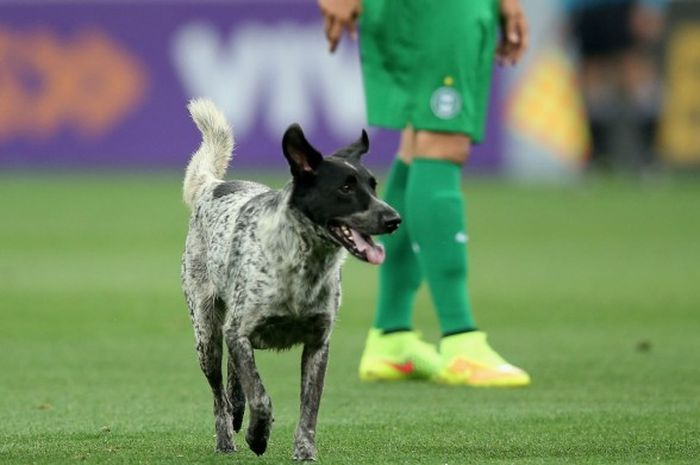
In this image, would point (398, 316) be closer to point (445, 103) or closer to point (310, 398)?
point (445, 103)

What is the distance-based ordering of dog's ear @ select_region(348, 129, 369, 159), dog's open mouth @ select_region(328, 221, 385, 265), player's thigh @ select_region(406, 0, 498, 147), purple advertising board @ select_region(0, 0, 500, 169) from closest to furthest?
1. dog's open mouth @ select_region(328, 221, 385, 265)
2. dog's ear @ select_region(348, 129, 369, 159)
3. player's thigh @ select_region(406, 0, 498, 147)
4. purple advertising board @ select_region(0, 0, 500, 169)

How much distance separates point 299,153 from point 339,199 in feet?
0.60

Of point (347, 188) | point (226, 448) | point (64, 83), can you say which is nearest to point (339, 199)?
point (347, 188)

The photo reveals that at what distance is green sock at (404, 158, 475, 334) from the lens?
275 inches

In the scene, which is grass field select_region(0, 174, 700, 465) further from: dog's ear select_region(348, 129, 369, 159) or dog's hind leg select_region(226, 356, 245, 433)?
dog's ear select_region(348, 129, 369, 159)

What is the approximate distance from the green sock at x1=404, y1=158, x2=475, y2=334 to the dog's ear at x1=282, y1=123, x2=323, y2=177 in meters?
2.06

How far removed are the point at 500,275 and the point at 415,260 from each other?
165 inches

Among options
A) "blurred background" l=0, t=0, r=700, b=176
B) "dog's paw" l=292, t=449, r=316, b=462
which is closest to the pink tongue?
"dog's paw" l=292, t=449, r=316, b=462

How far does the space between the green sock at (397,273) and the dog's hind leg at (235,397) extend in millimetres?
1710

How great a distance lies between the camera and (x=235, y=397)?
5559 mm

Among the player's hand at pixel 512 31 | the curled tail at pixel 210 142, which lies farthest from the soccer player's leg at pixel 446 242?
the curled tail at pixel 210 142

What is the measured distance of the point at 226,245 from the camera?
526cm

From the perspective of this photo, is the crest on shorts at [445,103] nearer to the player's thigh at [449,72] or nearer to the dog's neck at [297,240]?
the player's thigh at [449,72]

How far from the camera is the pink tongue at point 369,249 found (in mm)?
4906
